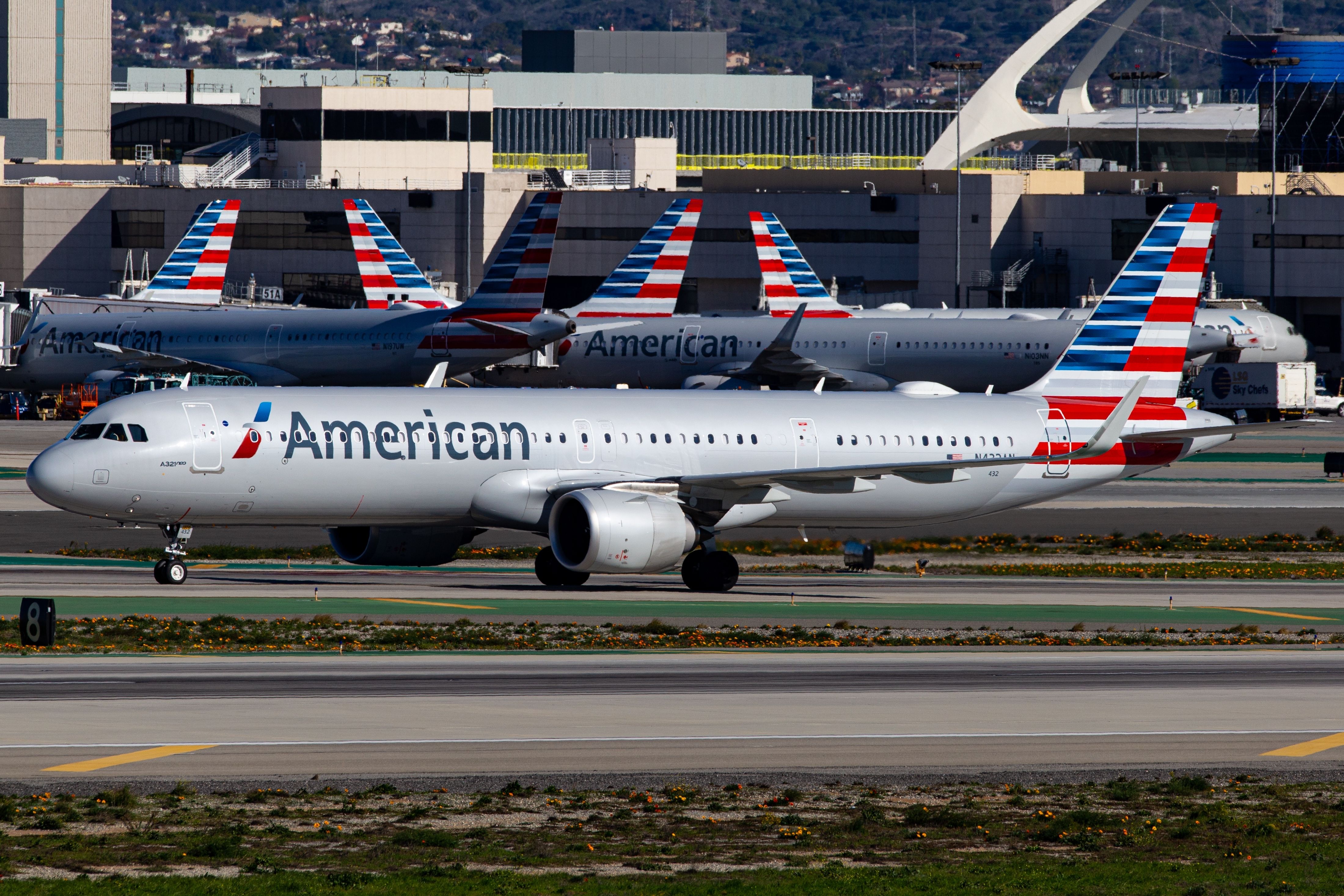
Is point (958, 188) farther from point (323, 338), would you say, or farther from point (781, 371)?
point (323, 338)

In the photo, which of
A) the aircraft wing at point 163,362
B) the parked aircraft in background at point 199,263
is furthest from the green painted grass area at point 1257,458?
the parked aircraft in background at point 199,263

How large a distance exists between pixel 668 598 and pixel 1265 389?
74.2 meters

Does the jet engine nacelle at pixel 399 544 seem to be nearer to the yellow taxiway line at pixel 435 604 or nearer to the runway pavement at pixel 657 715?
the yellow taxiway line at pixel 435 604

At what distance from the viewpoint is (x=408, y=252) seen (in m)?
144

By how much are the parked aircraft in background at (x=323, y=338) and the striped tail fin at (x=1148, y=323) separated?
35594 mm

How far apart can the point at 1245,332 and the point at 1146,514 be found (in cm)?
4995

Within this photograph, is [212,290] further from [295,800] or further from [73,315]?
[295,800]

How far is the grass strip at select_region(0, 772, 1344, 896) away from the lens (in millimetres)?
17328

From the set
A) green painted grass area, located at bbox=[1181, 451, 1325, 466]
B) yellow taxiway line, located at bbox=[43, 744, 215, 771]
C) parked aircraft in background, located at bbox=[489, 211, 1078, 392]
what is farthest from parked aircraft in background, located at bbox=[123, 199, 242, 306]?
yellow taxiway line, located at bbox=[43, 744, 215, 771]

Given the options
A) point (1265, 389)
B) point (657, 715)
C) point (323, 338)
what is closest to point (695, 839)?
point (657, 715)

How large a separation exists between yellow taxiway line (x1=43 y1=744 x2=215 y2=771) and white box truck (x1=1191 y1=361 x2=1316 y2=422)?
91.6 m

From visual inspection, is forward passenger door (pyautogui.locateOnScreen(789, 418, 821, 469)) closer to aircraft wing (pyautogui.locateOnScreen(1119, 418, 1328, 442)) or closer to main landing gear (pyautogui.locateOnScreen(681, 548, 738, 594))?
main landing gear (pyautogui.locateOnScreen(681, 548, 738, 594))

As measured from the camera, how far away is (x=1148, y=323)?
49344 mm

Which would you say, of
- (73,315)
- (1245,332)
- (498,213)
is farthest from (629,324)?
(498,213)
